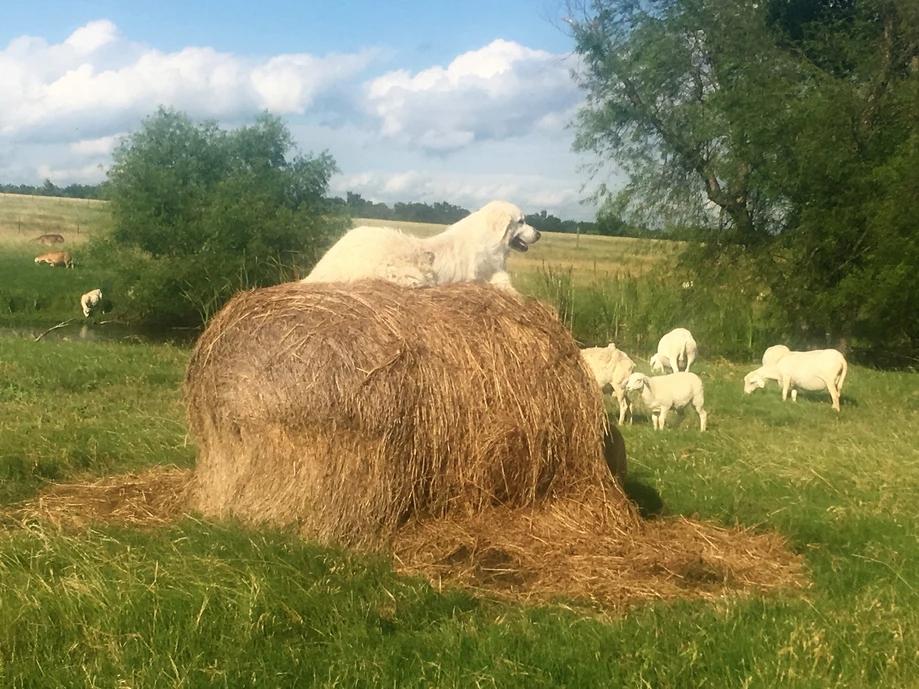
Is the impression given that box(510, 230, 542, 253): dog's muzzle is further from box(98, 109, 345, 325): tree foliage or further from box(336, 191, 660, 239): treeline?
box(98, 109, 345, 325): tree foliage

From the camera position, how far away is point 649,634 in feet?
16.1

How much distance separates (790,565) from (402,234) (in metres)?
4.29

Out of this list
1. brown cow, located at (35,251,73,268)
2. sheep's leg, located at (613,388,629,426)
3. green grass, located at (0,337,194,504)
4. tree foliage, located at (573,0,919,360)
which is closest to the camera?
green grass, located at (0,337,194,504)

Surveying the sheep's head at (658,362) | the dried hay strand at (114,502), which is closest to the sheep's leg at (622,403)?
the sheep's head at (658,362)

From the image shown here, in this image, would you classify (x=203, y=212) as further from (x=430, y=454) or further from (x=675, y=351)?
(x=430, y=454)

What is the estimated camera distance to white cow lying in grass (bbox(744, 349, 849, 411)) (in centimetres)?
1348

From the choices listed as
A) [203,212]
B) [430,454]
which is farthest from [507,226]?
[203,212]

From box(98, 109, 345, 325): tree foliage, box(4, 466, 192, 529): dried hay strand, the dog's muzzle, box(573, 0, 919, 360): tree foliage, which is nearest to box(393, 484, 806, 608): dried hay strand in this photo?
box(4, 466, 192, 529): dried hay strand

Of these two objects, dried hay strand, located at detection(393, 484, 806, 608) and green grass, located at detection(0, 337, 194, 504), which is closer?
dried hay strand, located at detection(393, 484, 806, 608)

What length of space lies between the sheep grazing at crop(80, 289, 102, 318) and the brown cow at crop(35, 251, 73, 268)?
791 cm

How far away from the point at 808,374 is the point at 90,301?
67.2 feet

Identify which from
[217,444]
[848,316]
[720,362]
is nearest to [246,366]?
[217,444]

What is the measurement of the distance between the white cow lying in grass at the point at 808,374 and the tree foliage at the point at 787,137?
5875mm

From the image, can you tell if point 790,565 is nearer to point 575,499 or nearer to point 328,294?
point 575,499
